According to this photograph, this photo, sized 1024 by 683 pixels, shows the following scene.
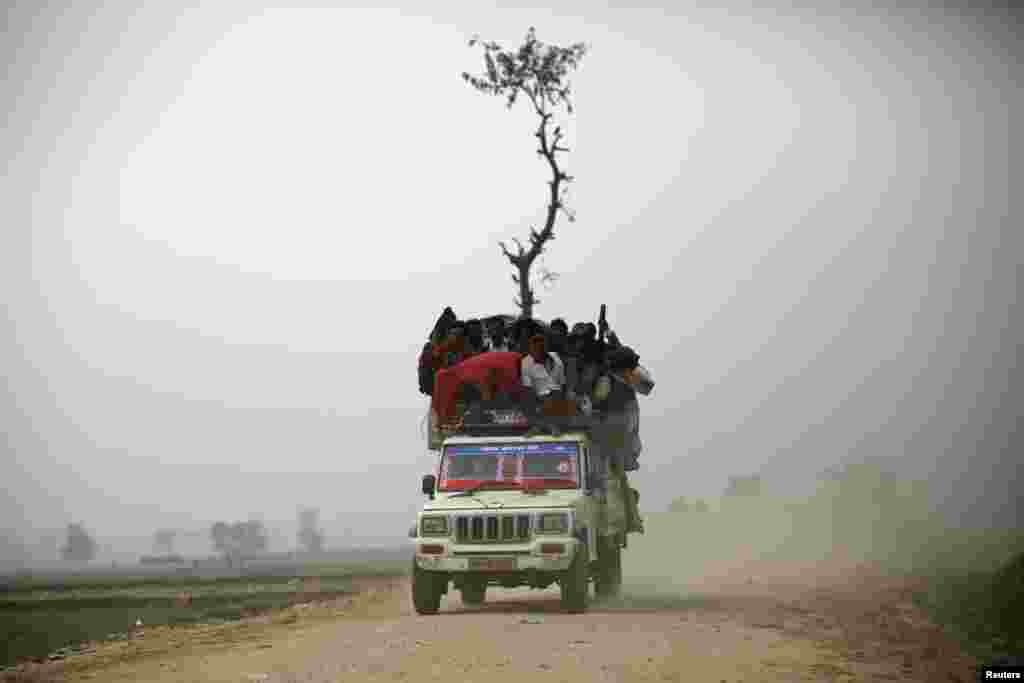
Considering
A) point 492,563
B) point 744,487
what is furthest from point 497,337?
point 744,487

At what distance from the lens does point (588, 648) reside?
1389cm

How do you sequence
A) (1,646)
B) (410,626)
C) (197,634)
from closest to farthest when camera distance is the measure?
(410,626) < (197,634) < (1,646)

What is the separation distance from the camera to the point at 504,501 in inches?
732

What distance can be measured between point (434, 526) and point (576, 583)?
7.24 feet

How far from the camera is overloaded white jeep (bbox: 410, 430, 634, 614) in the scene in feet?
59.2

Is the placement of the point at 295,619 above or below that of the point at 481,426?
below

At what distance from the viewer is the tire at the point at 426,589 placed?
1847 centimetres

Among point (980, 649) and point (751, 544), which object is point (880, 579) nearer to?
point (980, 649)

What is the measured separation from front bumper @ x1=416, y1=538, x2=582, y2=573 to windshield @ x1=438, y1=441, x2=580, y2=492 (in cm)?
126

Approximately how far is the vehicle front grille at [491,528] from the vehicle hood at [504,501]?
14 centimetres

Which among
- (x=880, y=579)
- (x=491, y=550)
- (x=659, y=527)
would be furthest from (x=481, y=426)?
(x=659, y=527)

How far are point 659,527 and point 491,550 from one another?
53.5 metres

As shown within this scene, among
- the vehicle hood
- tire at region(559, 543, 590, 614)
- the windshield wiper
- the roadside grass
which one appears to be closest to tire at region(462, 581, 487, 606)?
the windshield wiper

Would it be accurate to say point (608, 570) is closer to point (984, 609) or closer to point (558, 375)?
point (558, 375)
